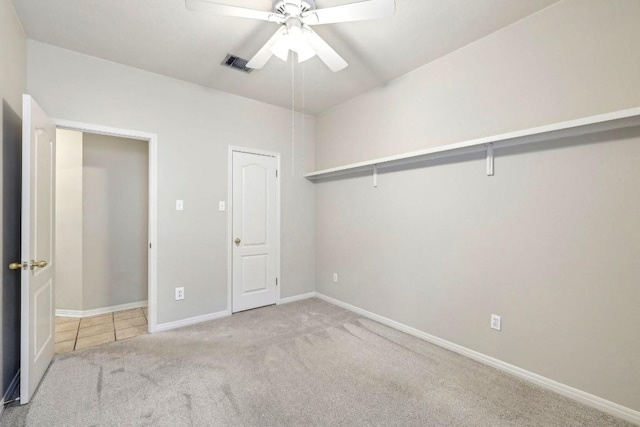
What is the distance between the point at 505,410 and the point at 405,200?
6.13 feet

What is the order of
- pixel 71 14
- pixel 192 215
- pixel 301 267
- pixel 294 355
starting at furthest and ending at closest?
pixel 301 267
pixel 192 215
pixel 294 355
pixel 71 14

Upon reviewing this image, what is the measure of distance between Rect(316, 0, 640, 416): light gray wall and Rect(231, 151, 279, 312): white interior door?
4.80ft

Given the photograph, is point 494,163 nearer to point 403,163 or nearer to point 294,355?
point 403,163

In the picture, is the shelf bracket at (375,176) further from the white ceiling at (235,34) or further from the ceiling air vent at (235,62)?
the ceiling air vent at (235,62)

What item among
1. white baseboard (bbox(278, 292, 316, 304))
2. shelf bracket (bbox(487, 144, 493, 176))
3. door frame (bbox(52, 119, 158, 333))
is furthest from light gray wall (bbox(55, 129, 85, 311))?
shelf bracket (bbox(487, 144, 493, 176))

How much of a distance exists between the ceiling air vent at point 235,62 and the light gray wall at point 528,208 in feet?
5.11

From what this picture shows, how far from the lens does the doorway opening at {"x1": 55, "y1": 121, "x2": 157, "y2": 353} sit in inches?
139

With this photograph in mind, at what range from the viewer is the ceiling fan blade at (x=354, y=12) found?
60.4 inches

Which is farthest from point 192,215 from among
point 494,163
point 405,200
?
point 494,163

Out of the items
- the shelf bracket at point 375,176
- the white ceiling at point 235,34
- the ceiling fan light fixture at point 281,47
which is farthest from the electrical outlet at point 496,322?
the ceiling fan light fixture at point 281,47

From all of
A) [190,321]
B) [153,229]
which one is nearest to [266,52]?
[153,229]

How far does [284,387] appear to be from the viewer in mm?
2027

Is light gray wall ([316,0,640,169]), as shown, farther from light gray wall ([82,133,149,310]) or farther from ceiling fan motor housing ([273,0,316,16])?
light gray wall ([82,133,149,310])

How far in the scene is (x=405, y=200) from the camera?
9.89 feet
